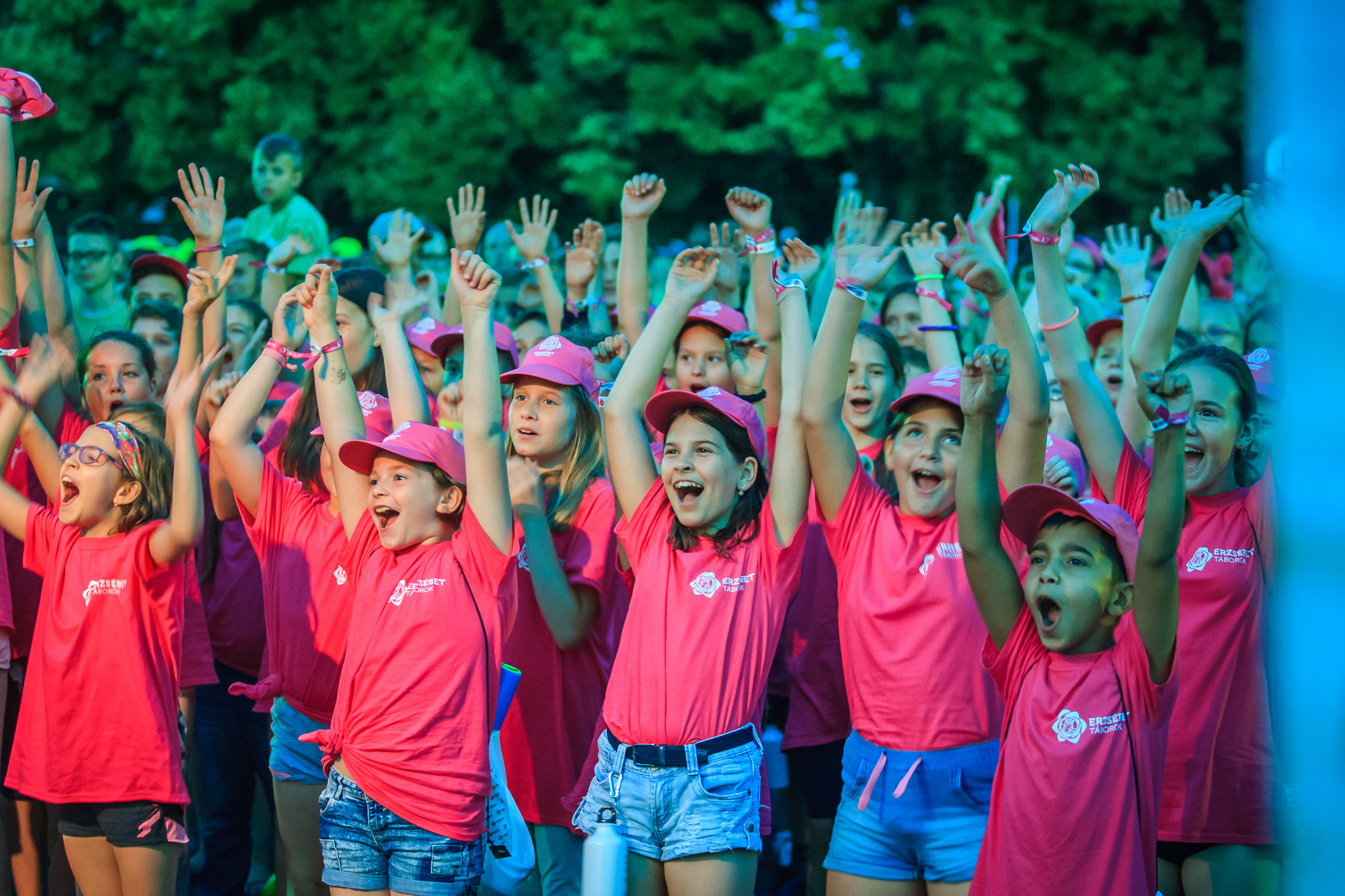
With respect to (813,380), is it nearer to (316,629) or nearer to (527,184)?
(316,629)

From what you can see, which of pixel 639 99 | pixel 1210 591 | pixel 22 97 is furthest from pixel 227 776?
pixel 639 99

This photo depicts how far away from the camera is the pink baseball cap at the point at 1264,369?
13.1 ft

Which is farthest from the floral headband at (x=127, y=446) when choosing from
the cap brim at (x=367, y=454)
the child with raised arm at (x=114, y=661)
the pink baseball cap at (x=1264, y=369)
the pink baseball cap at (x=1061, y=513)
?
the pink baseball cap at (x=1264, y=369)

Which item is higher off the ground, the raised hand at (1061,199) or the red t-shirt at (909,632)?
the raised hand at (1061,199)

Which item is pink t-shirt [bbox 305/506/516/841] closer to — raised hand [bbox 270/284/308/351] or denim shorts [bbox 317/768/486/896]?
denim shorts [bbox 317/768/486/896]

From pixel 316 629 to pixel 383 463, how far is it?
2.12 feet

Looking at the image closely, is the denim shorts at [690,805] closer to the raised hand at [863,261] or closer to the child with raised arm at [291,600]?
the child with raised arm at [291,600]

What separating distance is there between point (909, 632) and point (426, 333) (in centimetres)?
278

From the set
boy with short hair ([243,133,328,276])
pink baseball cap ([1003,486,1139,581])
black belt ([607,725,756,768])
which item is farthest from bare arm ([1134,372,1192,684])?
boy with short hair ([243,133,328,276])

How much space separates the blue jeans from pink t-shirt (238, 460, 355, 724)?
0.67m

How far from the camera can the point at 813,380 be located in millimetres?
3367

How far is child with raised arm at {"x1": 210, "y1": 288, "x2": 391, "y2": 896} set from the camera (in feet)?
12.6

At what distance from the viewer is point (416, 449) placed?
3592 mm

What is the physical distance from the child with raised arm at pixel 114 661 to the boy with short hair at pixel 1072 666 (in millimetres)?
2332
